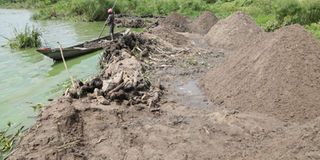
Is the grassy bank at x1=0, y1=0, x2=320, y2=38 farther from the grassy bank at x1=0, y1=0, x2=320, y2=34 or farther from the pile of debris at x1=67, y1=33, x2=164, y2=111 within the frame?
the pile of debris at x1=67, y1=33, x2=164, y2=111

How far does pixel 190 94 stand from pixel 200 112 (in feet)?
5.14

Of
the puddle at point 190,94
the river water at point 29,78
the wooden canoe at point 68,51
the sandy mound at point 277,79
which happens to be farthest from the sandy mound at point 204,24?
the sandy mound at point 277,79

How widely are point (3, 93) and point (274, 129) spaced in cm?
893

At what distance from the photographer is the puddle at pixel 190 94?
9.55 m

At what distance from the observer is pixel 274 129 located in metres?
7.58

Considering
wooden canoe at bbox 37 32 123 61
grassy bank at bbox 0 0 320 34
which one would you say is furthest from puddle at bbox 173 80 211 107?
grassy bank at bbox 0 0 320 34

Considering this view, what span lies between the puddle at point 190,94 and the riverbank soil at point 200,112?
26 millimetres

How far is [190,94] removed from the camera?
10.2 m

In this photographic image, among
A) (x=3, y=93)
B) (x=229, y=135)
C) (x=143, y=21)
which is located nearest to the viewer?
(x=229, y=135)

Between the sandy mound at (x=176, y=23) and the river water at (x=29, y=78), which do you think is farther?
the sandy mound at (x=176, y=23)

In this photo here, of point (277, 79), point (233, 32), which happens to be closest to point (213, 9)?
point (233, 32)

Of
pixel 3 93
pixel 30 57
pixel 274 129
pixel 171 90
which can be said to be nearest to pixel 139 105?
pixel 171 90

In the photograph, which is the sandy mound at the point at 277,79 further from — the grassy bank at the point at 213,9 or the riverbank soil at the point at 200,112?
the grassy bank at the point at 213,9

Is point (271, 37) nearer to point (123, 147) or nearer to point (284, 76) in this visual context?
point (284, 76)
